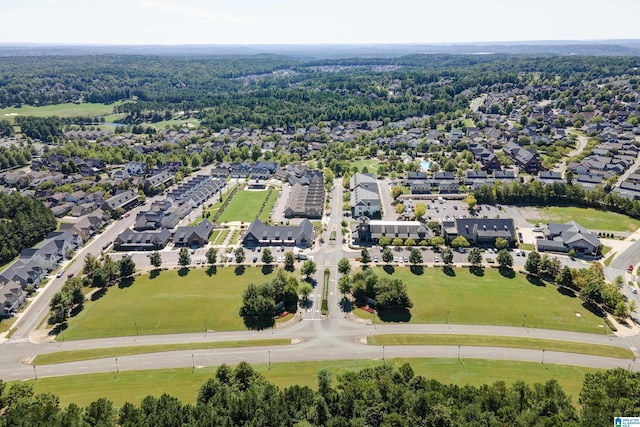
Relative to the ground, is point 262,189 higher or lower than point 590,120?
lower

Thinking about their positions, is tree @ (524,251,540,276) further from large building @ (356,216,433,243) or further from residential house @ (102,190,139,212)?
residential house @ (102,190,139,212)

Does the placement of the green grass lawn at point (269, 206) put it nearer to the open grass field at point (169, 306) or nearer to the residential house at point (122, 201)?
the open grass field at point (169, 306)

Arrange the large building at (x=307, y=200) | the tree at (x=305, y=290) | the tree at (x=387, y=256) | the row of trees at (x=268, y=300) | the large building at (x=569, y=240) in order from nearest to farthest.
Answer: the row of trees at (x=268, y=300) → the tree at (x=305, y=290) → the tree at (x=387, y=256) → the large building at (x=569, y=240) → the large building at (x=307, y=200)

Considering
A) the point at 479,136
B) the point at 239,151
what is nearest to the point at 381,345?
the point at 239,151

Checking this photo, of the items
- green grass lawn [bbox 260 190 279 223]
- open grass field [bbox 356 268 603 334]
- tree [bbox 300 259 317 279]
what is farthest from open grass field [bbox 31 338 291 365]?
green grass lawn [bbox 260 190 279 223]

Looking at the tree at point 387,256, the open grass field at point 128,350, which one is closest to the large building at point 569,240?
the tree at point 387,256

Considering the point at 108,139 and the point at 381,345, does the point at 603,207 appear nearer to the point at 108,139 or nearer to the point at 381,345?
the point at 381,345
